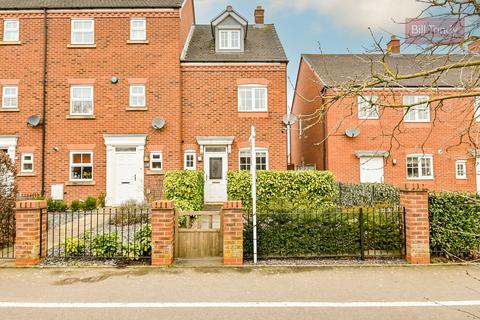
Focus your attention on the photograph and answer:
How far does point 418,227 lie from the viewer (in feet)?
21.2

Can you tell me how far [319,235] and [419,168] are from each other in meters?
12.5

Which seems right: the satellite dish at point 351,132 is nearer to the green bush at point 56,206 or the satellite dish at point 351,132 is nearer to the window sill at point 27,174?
the green bush at point 56,206

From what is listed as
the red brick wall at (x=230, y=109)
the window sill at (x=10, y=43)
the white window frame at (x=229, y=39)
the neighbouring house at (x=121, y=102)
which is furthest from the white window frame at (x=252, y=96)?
the window sill at (x=10, y=43)

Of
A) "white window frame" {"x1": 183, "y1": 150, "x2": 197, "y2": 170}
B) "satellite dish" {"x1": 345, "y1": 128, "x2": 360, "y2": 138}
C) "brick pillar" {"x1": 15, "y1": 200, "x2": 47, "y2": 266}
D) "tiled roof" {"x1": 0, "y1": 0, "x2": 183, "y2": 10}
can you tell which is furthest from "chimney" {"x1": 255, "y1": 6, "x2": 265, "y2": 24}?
"brick pillar" {"x1": 15, "y1": 200, "x2": 47, "y2": 266}

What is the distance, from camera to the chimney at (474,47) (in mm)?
3109

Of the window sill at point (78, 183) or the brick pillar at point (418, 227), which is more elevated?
the window sill at point (78, 183)

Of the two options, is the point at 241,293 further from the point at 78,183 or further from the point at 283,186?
the point at 78,183

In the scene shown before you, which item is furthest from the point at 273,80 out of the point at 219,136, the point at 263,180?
the point at 263,180

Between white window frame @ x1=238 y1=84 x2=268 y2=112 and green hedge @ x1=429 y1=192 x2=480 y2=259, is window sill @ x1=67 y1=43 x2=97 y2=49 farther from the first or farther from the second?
green hedge @ x1=429 y1=192 x2=480 y2=259

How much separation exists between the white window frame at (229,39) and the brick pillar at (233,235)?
11952 millimetres

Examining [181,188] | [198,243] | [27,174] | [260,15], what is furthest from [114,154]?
[260,15]

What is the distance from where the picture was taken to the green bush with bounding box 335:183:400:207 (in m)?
11.5

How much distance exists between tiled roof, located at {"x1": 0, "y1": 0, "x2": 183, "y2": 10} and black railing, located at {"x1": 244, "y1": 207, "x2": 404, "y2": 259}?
12280 millimetres

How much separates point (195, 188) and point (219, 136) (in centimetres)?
517
